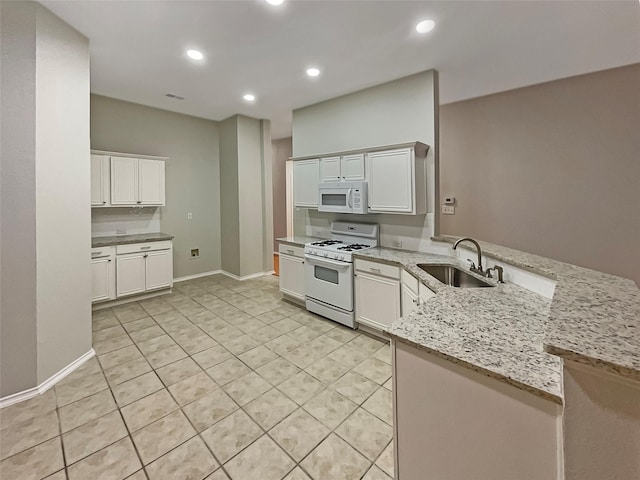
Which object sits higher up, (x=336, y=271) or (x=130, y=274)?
(x=336, y=271)

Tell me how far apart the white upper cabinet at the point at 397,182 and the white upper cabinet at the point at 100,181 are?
366 cm

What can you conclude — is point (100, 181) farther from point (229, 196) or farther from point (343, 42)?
point (343, 42)

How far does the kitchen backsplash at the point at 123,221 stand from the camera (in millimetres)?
4195

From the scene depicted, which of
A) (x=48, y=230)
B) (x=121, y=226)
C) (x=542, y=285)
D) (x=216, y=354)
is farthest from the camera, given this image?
(x=121, y=226)

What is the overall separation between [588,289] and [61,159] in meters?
3.67

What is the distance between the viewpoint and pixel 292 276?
13.1ft

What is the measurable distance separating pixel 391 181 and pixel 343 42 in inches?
56.9

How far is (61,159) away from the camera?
2344 mm

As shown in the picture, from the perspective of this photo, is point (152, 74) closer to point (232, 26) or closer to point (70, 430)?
point (232, 26)

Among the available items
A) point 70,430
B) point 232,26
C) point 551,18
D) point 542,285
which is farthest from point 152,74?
point 542,285

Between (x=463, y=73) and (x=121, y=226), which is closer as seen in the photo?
(x=463, y=73)

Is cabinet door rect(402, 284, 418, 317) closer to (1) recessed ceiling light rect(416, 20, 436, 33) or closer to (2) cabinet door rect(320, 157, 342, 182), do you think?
(2) cabinet door rect(320, 157, 342, 182)

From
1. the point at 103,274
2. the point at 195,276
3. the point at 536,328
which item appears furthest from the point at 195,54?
the point at 195,276

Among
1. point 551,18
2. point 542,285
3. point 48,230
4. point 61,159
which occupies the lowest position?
point 542,285
